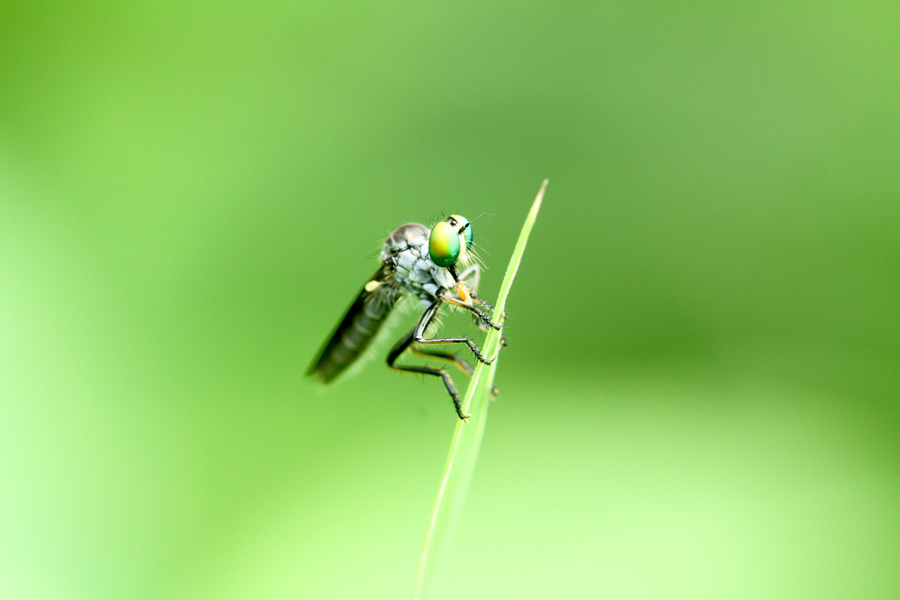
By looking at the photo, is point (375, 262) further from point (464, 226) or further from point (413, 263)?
point (464, 226)

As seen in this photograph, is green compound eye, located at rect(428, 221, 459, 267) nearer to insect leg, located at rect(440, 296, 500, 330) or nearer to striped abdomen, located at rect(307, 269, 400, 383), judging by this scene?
insect leg, located at rect(440, 296, 500, 330)

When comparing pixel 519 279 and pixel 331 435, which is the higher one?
pixel 519 279

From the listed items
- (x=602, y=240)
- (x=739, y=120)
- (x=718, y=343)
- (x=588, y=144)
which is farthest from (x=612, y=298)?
(x=739, y=120)

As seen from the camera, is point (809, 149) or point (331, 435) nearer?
point (331, 435)

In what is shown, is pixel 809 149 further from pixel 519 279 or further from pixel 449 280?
pixel 449 280

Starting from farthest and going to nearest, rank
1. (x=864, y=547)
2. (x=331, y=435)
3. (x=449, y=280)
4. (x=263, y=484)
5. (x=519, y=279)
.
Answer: (x=519, y=279), (x=331, y=435), (x=263, y=484), (x=449, y=280), (x=864, y=547)

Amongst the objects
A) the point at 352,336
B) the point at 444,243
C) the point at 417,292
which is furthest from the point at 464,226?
the point at 352,336
